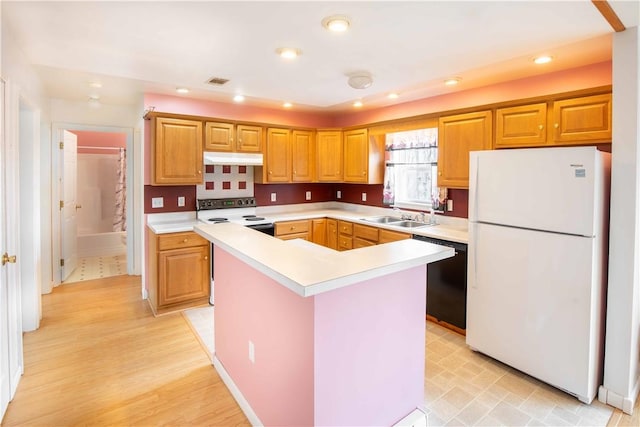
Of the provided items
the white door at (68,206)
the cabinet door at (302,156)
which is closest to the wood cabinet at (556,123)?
the cabinet door at (302,156)

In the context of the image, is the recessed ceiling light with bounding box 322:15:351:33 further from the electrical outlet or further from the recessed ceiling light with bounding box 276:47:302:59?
the electrical outlet

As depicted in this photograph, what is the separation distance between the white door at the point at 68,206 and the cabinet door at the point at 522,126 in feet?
16.9

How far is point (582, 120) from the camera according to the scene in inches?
105

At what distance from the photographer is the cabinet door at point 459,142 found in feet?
10.7

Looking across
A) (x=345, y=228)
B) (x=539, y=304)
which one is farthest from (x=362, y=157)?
(x=539, y=304)

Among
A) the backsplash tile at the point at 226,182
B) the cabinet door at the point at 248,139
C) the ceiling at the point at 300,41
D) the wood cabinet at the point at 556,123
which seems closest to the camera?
the ceiling at the point at 300,41

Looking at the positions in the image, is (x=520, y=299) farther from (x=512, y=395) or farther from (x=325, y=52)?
(x=325, y=52)

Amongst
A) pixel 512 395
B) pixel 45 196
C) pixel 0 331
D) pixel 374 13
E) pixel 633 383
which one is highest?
pixel 374 13

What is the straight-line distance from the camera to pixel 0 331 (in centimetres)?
208

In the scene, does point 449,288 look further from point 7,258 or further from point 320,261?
point 7,258

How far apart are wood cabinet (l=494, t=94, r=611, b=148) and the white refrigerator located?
1.30 feet

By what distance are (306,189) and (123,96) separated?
2629 millimetres

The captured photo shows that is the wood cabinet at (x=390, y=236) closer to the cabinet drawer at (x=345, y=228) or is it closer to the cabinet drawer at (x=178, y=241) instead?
the cabinet drawer at (x=345, y=228)

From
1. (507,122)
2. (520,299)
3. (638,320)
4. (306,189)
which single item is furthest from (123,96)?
(638,320)
